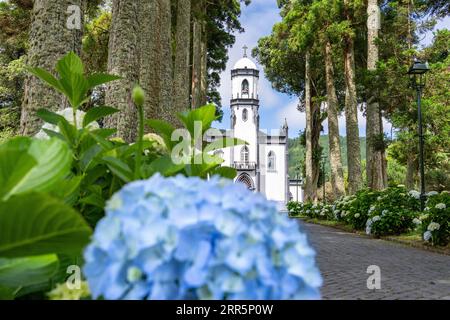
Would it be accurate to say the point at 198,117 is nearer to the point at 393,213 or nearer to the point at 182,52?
the point at 393,213

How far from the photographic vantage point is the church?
58.3 m

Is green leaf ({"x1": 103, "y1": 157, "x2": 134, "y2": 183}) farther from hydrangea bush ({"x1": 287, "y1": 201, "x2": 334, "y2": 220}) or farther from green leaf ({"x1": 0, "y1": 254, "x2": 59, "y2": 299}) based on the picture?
hydrangea bush ({"x1": 287, "y1": 201, "x2": 334, "y2": 220})

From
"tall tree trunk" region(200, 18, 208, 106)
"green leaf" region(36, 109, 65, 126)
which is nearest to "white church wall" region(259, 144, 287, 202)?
"tall tree trunk" region(200, 18, 208, 106)

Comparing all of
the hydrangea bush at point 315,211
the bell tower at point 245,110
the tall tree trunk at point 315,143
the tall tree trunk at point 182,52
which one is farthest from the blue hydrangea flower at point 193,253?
the bell tower at point 245,110

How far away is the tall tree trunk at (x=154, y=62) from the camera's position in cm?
933

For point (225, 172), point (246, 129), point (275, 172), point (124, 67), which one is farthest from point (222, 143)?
point (246, 129)

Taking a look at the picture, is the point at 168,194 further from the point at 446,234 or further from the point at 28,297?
the point at 446,234

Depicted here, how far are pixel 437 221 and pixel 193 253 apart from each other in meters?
10.7

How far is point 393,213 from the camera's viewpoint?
13336mm

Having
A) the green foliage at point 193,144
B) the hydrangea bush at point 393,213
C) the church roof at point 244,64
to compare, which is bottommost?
the hydrangea bush at point 393,213

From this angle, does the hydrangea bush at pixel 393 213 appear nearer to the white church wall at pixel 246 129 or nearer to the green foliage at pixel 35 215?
the green foliage at pixel 35 215

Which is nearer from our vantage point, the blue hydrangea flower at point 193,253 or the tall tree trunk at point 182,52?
the blue hydrangea flower at point 193,253

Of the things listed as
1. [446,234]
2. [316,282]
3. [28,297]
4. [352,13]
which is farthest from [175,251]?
[352,13]

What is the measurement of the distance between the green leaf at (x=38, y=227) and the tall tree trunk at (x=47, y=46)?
3.36 m
